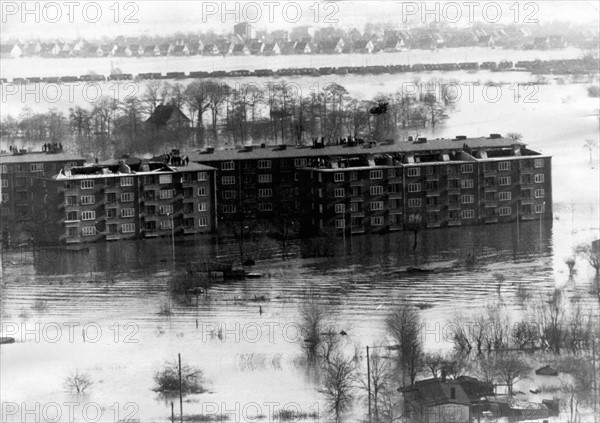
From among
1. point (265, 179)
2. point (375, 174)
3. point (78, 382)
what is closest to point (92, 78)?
point (265, 179)

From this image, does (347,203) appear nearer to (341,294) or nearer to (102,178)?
(341,294)

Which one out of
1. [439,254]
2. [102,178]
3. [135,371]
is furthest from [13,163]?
[439,254]

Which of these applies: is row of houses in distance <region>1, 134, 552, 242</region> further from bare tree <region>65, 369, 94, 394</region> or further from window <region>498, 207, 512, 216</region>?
bare tree <region>65, 369, 94, 394</region>

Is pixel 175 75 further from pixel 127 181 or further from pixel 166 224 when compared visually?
pixel 166 224

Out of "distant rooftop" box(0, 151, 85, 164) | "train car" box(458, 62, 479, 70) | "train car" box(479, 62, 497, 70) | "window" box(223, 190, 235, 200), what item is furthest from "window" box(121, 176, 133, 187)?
"train car" box(479, 62, 497, 70)

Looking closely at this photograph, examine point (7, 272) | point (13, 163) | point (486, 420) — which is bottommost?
point (486, 420)

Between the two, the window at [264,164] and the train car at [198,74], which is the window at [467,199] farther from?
the train car at [198,74]

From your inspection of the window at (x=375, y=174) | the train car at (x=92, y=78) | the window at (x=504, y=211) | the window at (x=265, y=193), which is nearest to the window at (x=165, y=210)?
the window at (x=265, y=193)
